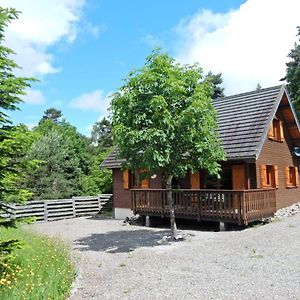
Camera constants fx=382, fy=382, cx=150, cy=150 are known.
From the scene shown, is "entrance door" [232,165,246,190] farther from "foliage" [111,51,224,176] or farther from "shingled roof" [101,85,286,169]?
"foliage" [111,51,224,176]

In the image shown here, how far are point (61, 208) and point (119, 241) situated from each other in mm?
10158

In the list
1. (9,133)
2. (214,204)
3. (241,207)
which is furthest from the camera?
(214,204)

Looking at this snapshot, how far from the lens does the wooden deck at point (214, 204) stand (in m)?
14.8

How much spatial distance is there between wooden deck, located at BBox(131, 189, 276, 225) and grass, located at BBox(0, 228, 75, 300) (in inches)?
301

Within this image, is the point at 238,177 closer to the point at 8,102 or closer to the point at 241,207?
the point at 241,207

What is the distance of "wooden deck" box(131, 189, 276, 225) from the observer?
1478 centimetres

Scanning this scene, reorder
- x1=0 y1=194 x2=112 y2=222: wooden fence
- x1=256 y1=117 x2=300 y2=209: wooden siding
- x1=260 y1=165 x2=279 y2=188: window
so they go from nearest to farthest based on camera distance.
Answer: x1=256 y1=117 x2=300 y2=209: wooden siding, x1=260 y1=165 x2=279 y2=188: window, x1=0 y1=194 x2=112 y2=222: wooden fence

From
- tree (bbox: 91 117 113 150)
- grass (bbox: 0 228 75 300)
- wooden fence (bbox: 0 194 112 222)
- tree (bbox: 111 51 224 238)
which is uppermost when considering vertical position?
tree (bbox: 91 117 113 150)

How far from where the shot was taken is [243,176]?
17.1m

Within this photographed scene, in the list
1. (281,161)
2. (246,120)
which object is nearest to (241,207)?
(246,120)

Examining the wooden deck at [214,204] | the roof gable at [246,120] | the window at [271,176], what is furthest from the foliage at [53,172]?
the window at [271,176]

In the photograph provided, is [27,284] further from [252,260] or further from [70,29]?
[70,29]

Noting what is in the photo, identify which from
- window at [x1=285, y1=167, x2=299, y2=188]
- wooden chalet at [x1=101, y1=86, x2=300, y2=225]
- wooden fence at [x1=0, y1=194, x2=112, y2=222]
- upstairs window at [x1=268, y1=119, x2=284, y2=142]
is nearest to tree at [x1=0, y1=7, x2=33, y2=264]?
wooden chalet at [x1=101, y1=86, x2=300, y2=225]

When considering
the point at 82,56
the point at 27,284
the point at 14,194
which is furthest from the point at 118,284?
the point at 82,56
